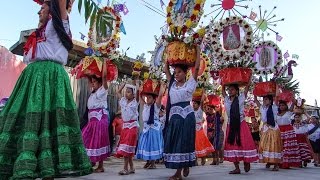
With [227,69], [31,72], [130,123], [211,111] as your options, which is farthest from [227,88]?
[31,72]

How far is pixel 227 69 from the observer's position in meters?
6.67

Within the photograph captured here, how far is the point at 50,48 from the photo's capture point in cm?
338

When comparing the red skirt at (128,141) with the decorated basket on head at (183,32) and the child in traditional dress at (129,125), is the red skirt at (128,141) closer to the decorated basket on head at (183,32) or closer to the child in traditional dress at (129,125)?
the child in traditional dress at (129,125)

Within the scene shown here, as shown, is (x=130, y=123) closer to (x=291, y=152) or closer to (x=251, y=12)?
(x=291, y=152)

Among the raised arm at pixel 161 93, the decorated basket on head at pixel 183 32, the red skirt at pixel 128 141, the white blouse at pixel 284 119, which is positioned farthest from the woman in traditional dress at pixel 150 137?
the white blouse at pixel 284 119

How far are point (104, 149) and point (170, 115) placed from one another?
1555 millimetres

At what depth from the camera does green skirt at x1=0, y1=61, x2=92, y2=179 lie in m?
2.95

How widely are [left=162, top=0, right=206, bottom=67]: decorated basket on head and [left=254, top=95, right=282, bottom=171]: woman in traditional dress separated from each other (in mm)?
3005

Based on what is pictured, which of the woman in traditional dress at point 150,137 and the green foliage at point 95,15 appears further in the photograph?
the woman in traditional dress at point 150,137

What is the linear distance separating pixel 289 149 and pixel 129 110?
4098 millimetres

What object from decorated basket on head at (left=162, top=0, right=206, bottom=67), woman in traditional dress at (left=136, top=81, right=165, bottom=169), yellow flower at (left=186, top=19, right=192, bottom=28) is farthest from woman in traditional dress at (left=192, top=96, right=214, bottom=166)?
yellow flower at (left=186, top=19, right=192, bottom=28)

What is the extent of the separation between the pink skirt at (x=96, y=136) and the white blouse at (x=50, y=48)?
272 centimetres

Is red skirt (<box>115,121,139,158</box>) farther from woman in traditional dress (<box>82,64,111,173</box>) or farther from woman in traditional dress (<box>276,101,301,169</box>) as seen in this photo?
woman in traditional dress (<box>276,101,301,169</box>)

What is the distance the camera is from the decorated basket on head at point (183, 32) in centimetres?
502
